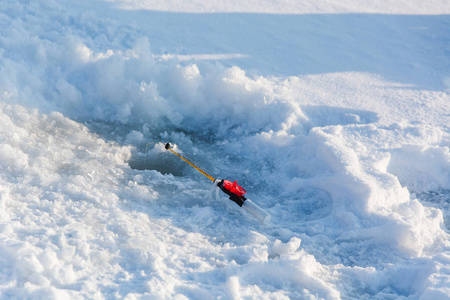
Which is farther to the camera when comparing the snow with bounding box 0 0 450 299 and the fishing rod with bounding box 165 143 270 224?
the fishing rod with bounding box 165 143 270 224

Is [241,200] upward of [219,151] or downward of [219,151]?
downward

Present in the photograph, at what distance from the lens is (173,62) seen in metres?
6.27

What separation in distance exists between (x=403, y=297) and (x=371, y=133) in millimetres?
2459

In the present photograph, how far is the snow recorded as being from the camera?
3.55 meters

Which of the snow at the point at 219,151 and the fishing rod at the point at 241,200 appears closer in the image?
the snow at the point at 219,151

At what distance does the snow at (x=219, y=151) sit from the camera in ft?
11.6

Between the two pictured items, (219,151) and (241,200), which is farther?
(219,151)

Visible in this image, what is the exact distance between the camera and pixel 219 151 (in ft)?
18.0

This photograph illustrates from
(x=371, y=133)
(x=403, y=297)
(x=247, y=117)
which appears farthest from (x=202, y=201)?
(x=371, y=133)

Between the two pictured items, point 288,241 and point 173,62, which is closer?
point 288,241

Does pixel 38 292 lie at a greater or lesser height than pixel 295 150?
lesser

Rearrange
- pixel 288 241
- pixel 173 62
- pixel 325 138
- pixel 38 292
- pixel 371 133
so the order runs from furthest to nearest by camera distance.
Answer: pixel 173 62
pixel 371 133
pixel 325 138
pixel 288 241
pixel 38 292

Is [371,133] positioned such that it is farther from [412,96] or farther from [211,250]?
[211,250]

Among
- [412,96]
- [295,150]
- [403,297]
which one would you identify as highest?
[412,96]
